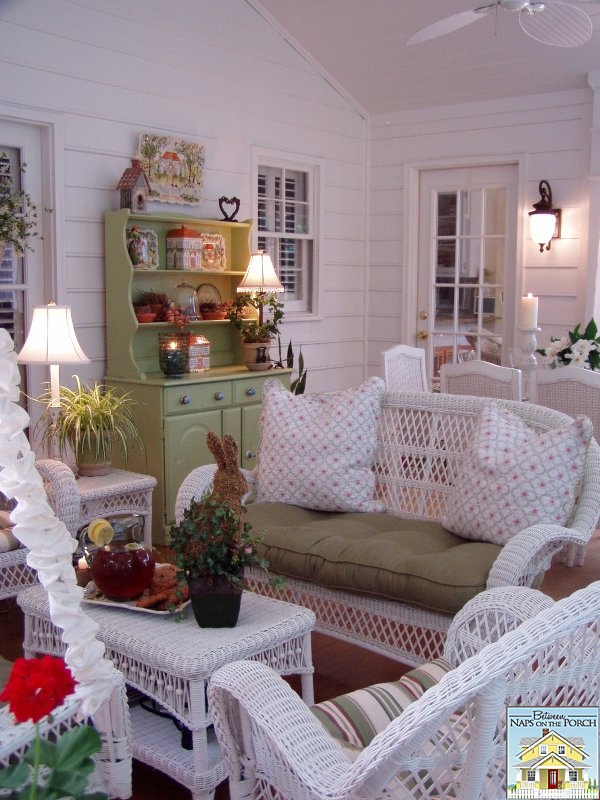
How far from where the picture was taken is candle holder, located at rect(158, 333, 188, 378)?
15.6ft

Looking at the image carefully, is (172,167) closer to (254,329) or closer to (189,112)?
(189,112)

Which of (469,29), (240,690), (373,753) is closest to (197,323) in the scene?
(469,29)

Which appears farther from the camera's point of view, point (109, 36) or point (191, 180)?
point (191, 180)

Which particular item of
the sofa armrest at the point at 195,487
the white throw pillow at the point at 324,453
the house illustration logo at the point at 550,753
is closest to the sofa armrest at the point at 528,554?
the white throw pillow at the point at 324,453

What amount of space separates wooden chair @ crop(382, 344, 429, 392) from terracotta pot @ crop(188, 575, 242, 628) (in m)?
2.54

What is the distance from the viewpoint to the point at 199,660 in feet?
7.18

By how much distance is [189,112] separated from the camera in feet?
16.9

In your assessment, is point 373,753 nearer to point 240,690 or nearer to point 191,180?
point 240,690

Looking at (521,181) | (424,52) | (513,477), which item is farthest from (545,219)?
(513,477)

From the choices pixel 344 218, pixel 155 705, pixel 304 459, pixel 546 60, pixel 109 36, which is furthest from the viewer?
pixel 344 218

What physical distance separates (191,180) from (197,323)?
0.81 meters

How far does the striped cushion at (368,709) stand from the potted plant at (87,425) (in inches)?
87.1

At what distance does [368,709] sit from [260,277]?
3465 millimetres

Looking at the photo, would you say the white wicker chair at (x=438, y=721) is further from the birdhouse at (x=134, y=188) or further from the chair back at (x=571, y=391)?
the birdhouse at (x=134, y=188)
